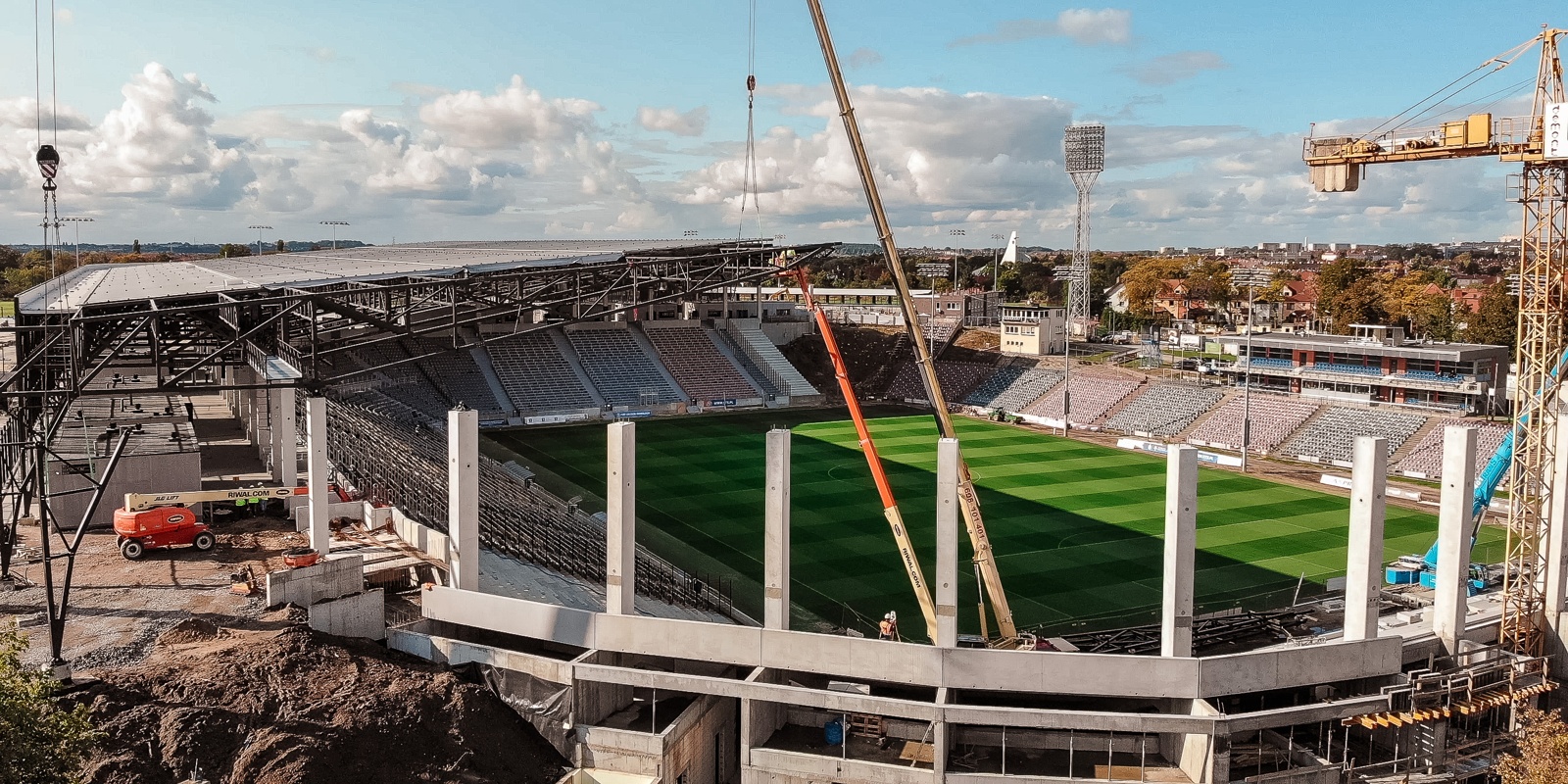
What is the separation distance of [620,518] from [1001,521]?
22.6 metres

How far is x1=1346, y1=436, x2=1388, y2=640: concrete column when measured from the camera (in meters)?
20.5

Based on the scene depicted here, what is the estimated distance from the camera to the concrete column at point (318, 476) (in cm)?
2517

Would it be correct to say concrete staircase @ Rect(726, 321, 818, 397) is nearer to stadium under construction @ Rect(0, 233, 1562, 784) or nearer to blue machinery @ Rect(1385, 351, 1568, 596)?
stadium under construction @ Rect(0, 233, 1562, 784)

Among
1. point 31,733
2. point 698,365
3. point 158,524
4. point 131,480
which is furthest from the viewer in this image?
point 698,365

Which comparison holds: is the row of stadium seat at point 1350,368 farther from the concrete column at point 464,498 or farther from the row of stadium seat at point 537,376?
the concrete column at point 464,498

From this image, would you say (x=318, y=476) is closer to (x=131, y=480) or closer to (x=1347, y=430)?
(x=131, y=480)

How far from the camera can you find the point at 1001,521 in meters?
41.2

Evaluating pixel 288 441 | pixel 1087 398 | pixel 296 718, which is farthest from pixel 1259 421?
pixel 296 718

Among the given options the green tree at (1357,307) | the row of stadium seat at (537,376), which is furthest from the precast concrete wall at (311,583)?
the green tree at (1357,307)

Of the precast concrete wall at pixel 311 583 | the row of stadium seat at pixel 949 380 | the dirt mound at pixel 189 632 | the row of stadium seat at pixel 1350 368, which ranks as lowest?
the dirt mound at pixel 189 632

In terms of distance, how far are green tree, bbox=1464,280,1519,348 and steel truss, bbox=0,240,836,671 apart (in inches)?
2104

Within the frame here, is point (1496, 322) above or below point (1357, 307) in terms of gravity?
below

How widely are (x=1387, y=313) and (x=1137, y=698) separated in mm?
76724

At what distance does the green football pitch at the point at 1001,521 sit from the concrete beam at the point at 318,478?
35.6 ft
